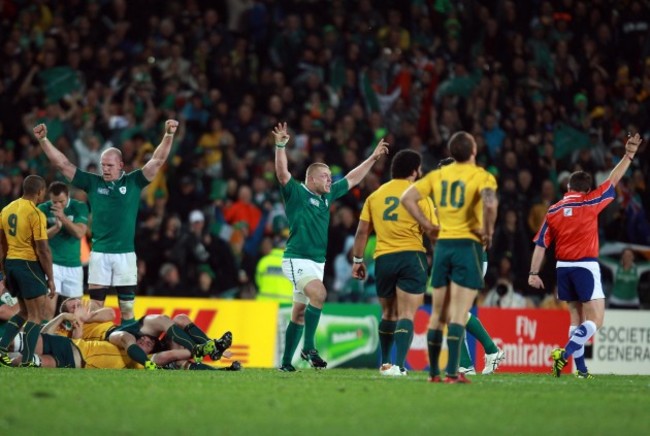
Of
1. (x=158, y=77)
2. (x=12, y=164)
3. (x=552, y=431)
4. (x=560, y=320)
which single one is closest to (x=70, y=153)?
(x=12, y=164)

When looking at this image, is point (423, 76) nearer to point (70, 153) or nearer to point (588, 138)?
point (588, 138)

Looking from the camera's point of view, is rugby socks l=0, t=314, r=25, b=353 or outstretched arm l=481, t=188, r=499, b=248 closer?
outstretched arm l=481, t=188, r=499, b=248

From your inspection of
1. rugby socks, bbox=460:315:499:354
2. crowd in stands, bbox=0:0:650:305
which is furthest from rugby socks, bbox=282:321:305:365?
crowd in stands, bbox=0:0:650:305

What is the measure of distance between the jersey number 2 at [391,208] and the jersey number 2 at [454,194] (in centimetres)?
200

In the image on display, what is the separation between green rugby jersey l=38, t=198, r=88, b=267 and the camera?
1677 centimetres

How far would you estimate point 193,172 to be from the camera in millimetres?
22016

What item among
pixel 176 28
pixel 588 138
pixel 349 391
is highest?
pixel 176 28

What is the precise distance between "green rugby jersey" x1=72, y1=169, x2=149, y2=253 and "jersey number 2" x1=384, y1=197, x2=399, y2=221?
3.46m

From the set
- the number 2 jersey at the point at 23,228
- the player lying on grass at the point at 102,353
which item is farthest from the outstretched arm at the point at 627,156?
the number 2 jersey at the point at 23,228

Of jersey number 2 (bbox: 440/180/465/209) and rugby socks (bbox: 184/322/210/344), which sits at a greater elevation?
jersey number 2 (bbox: 440/180/465/209)

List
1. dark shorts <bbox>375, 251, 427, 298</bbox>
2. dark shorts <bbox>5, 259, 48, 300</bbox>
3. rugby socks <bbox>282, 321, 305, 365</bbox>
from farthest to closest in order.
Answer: dark shorts <bbox>5, 259, 48, 300</bbox>, rugby socks <bbox>282, 321, 305, 365</bbox>, dark shorts <bbox>375, 251, 427, 298</bbox>

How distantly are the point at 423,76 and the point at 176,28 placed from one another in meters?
5.14

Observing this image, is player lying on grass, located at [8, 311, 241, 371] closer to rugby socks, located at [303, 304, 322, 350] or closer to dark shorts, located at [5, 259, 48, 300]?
dark shorts, located at [5, 259, 48, 300]

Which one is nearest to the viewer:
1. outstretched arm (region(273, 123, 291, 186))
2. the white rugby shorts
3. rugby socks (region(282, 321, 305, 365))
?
outstretched arm (region(273, 123, 291, 186))
